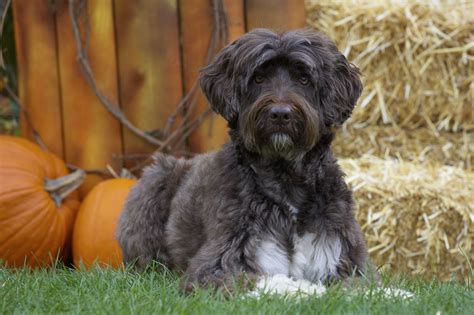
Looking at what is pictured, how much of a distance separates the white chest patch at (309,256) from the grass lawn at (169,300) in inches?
12.7

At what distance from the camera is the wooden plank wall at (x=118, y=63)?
21.4ft

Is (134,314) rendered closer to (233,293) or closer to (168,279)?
(233,293)

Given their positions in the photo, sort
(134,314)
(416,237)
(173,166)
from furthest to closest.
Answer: (416,237) → (173,166) → (134,314)

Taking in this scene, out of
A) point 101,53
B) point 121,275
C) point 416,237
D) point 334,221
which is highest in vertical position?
point 101,53

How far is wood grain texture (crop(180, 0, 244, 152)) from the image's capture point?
21.4ft

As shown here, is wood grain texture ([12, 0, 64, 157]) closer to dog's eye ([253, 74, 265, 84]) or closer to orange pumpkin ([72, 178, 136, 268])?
orange pumpkin ([72, 178, 136, 268])

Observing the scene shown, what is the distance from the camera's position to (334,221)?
442 cm

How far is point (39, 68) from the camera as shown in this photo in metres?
6.57

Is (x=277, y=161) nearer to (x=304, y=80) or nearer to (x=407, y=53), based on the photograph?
(x=304, y=80)

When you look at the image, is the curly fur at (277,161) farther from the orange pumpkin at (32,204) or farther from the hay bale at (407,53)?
the hay bale at (407,53)

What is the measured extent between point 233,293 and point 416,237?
2.48 meters

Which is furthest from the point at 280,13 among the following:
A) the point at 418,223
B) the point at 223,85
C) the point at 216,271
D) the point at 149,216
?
the point at 216,271

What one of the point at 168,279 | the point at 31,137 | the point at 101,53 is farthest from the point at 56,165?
the point at 168,279

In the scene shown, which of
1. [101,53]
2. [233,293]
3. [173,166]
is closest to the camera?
[233,293]
